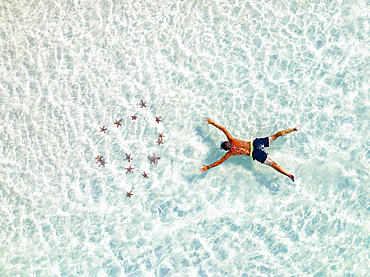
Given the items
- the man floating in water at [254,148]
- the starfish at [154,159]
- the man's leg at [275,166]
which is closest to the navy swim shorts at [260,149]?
the man floating in water at [254,148]

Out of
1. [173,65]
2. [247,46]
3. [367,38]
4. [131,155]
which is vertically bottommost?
[131,155]

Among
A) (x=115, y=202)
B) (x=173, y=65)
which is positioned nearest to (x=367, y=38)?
(x=173, y=65)

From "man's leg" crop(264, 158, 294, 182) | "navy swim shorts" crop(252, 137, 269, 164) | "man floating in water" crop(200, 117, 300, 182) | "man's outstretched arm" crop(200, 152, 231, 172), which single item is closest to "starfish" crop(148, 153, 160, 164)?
"man's outstretched arm" crop(200, 152, 231, 172)

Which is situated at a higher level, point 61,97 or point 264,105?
point 264,105

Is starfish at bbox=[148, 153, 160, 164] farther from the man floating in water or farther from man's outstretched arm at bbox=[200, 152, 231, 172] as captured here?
the man floating in water

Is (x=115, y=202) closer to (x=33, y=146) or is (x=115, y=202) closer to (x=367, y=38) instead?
(x=33, y=146)

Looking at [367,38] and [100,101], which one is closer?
[367,38]
